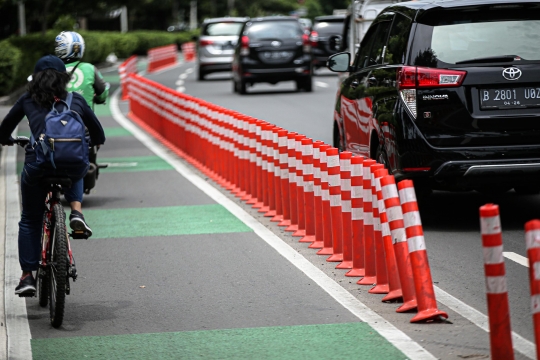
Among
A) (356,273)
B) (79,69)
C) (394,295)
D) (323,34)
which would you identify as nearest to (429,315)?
(394,295)

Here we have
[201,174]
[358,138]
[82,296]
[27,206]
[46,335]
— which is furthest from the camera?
[201,174]

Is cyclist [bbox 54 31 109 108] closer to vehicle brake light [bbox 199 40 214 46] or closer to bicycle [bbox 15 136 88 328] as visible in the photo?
bicycle [bbox 15 136 88 328]

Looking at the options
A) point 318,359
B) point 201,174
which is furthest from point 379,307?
point 201,174

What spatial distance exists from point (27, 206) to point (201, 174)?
837 cm

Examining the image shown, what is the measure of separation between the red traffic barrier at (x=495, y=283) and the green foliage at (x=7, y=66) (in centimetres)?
2440

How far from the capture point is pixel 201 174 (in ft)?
52.6

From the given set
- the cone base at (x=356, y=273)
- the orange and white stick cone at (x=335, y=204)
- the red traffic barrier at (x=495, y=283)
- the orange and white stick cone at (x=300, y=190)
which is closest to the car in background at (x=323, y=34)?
the orange and white stick cone at (x=300, y=190)

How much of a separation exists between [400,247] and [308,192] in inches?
124

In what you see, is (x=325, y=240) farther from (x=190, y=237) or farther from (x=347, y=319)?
(x=347, y=319)

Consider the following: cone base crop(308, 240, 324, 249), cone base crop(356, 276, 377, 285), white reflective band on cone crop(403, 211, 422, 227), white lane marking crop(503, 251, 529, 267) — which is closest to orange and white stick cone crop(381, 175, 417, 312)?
white reflective band on cone crop(403, 211, 422, 227)

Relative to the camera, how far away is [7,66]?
29000 mm

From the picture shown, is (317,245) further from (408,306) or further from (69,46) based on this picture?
(69,46)

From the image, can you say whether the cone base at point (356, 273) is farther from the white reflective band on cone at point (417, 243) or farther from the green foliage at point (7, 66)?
the green foliage at point (7, 66)

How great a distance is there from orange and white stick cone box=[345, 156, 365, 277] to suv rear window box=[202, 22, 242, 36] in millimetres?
31047
